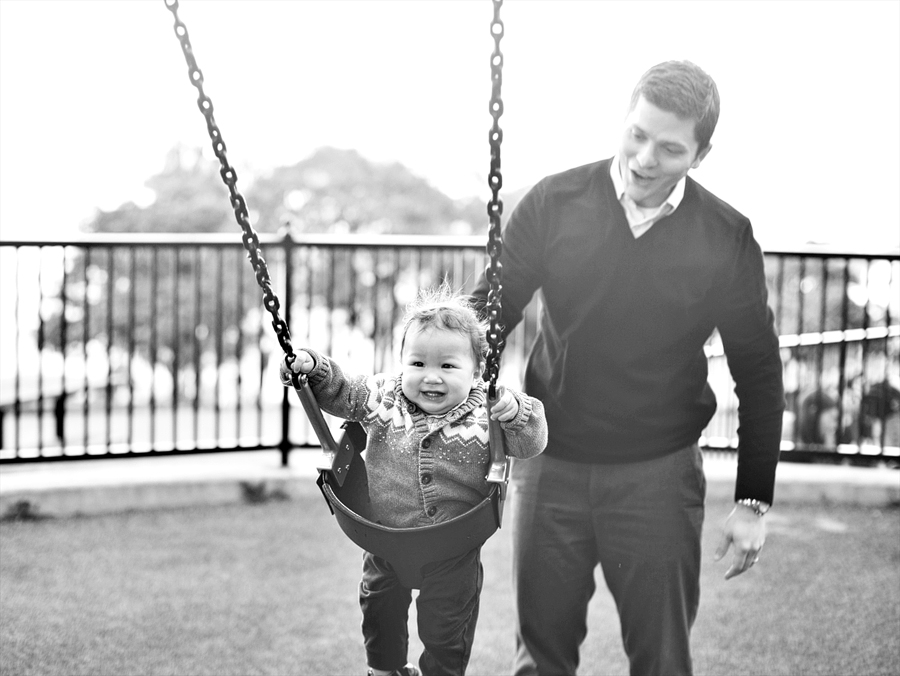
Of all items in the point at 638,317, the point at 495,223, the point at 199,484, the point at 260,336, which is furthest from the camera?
the point at 260,336

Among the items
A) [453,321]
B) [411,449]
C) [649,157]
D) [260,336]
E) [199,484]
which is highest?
[649,157]

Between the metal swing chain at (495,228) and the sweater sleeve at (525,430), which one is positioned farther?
the sweater sleeve at (525,430)

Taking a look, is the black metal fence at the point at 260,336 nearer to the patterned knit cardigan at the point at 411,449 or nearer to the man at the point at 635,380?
the man at the point at 635,380

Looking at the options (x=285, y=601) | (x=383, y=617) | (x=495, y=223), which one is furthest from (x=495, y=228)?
(x=285, y=601)

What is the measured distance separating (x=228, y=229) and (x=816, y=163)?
6776mm

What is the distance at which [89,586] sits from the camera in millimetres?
3877

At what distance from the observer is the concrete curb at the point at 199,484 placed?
4.89 metres

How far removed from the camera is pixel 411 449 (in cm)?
214

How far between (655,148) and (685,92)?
0.13 m

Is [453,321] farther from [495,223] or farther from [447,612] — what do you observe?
[447,612]

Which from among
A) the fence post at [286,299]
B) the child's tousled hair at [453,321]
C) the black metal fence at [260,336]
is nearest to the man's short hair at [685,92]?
the child's tousled hair at [453,321]

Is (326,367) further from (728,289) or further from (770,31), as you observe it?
(770,31)

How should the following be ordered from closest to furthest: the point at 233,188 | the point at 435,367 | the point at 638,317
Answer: the point at 233,188 → the point at 435,367 → the point at 638,317

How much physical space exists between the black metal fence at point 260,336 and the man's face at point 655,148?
233 cm
